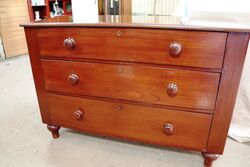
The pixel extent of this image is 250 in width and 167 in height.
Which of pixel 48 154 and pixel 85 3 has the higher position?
pixel 85 3

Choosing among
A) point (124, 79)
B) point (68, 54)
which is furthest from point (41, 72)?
point (124, 79)

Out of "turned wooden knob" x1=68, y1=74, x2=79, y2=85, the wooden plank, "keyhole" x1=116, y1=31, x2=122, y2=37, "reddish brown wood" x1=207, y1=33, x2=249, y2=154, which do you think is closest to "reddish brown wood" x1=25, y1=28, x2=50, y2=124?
"turned wooden knob" x1=68, y1=74, x2=79, y2=85

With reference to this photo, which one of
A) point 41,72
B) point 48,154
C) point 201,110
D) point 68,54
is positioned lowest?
point 48,154

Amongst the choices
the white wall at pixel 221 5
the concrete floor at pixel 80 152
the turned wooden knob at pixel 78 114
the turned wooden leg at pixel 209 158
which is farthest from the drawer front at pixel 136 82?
the white wall at pixel 221 5

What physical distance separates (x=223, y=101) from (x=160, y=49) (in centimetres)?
35

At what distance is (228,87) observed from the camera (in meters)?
0.85

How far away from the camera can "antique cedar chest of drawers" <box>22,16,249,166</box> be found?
82cm

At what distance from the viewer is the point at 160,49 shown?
0.85m

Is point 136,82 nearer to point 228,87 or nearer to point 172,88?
point 172,88

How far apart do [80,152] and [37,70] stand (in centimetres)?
52

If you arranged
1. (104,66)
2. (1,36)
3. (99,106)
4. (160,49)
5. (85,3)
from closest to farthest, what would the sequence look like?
(160,49), (104,66), (99,106), (85,3), (1,36)

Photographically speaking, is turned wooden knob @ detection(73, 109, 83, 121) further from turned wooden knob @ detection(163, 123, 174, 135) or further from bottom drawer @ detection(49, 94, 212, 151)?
turned wooden knob @ detection(163, 123, 174, 135)

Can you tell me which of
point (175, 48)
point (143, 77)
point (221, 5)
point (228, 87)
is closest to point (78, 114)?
point (143, 77)

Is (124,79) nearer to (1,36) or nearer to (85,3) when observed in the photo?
(85,3)
